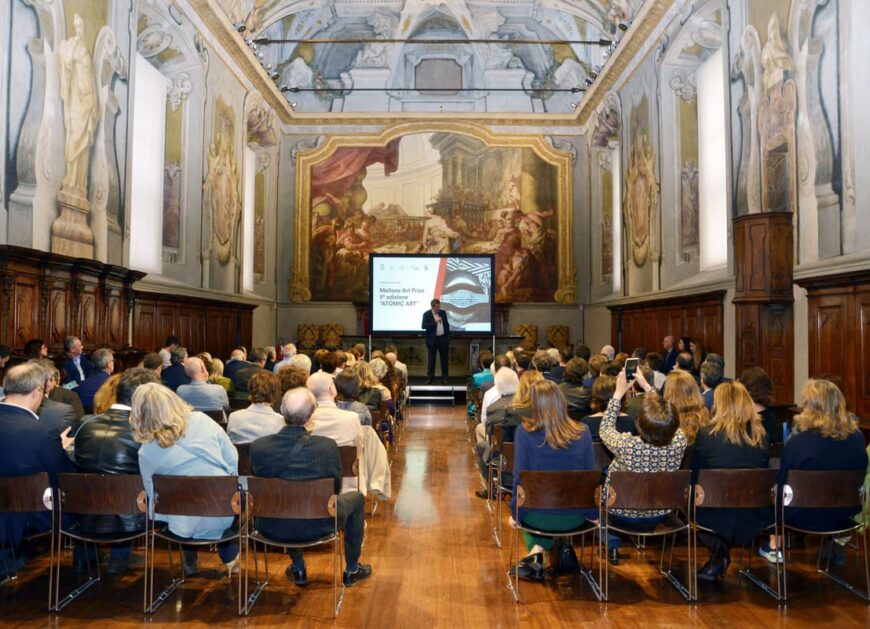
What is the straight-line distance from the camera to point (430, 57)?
21.5 m

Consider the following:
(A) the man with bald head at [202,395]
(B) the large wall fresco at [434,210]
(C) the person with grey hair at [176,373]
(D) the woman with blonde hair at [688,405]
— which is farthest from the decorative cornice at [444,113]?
(D) the woman with blonde hair at [688,405]

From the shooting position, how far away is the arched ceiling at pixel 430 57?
20.0 meters

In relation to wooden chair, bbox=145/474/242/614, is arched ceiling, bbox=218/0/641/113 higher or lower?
higher

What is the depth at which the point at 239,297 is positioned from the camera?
17500mm

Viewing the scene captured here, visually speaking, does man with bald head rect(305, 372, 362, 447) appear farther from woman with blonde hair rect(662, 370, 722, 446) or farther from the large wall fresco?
the large wall fresco

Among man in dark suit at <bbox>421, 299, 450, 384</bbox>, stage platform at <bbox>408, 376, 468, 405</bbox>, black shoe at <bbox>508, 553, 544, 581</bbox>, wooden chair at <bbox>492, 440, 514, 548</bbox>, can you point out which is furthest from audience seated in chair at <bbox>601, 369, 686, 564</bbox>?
stage platform at <bbox>408, 376, 468, 405</bbox>

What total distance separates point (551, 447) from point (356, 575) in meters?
1.64

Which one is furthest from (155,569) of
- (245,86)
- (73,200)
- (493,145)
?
(493,145)

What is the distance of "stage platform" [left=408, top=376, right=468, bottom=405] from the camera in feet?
51.5

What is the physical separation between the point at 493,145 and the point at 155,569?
17871mm

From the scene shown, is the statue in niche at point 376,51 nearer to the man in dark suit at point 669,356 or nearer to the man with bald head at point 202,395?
the man in dark suit at point 669,356

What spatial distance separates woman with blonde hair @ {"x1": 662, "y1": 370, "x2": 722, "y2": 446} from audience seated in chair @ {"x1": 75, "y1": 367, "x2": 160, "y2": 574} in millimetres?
3738

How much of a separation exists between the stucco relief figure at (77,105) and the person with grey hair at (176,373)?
10.8 feet

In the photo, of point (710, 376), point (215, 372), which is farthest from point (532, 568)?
point (215, 372)
